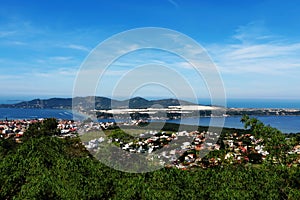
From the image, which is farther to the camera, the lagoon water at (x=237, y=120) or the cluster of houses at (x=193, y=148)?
the lagoon water at (x=237, y=120)

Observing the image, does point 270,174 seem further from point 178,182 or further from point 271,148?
point 178,182

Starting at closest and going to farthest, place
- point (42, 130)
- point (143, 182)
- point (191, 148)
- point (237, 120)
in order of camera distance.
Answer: point (143, 182), point (191, 148), point (42, 130), point (237, 120)

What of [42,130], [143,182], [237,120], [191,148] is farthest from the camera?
[237,120]

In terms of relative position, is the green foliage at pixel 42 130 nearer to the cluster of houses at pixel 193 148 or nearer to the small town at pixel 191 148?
the small town at pixel 191 148

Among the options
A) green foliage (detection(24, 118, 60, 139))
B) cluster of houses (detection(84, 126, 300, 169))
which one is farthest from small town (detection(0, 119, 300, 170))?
green foliage (detection(24, 118, 60, 139))

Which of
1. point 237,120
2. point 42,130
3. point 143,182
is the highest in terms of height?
point 143,182

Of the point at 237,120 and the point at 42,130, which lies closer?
the point at 42,130

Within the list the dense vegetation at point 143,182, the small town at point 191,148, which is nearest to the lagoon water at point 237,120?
the small town at point 191,148

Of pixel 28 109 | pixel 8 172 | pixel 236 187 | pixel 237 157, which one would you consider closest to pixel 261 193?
pixel 236 187

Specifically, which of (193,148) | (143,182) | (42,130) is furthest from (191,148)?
(42,130)

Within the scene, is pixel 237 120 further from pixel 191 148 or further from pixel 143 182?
pixel 143 182

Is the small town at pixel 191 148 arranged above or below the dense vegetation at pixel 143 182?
below
